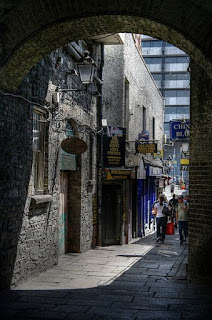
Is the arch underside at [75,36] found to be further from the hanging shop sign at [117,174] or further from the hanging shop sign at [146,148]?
the hanging shop sign at [146,148]

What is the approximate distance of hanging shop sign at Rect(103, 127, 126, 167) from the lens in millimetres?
14914

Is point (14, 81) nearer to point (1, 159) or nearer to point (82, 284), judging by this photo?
point (1, 159)

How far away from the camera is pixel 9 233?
319 inches

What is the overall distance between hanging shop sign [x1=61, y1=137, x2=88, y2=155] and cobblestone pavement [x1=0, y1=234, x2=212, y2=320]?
2728 millimetres

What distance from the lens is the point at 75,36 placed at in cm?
769

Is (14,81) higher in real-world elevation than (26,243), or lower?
higher

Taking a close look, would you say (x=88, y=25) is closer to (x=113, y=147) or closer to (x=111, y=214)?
(x=113, y=147)

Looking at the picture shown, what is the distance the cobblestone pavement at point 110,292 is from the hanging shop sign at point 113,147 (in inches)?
139

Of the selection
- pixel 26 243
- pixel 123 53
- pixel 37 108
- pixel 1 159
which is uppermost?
pixel 123 53

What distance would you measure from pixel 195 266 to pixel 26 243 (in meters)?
3.50

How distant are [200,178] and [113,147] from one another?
6003 millimetres

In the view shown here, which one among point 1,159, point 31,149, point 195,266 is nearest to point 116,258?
point 195,266

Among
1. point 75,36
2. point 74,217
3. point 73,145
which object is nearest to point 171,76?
point 74,217

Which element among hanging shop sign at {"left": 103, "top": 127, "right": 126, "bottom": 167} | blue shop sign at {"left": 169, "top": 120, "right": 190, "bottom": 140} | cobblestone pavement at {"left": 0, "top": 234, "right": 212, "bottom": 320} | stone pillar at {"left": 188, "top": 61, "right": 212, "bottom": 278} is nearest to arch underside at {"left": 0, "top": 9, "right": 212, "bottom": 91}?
stone pillar at {"left": 188, "top": 61, "right": 212, "bottom": 278}
